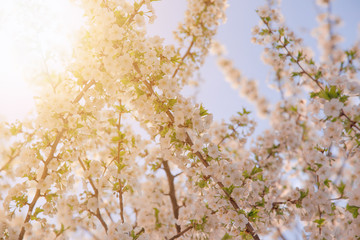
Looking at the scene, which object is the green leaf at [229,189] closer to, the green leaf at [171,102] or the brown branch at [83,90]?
the green leaf at [171,102]

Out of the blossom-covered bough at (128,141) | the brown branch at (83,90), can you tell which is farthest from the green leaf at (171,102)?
the brown branch at (83,90)

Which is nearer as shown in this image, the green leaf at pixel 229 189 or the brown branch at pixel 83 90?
the green leaf at pixel 229 189

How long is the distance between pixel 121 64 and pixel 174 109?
845mm

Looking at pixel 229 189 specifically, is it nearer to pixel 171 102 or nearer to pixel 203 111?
pixel 203 111

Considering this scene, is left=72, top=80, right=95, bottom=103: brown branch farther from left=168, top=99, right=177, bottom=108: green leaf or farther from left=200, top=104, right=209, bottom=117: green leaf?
left=200, top=104, right=209, bottom=117: green leaf

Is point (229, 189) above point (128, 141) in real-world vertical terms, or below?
below

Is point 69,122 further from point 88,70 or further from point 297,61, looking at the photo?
point 297,61

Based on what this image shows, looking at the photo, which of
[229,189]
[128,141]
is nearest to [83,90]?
[128,141]

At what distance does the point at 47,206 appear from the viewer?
9.83 ft

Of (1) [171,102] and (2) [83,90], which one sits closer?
(1) [171,102]

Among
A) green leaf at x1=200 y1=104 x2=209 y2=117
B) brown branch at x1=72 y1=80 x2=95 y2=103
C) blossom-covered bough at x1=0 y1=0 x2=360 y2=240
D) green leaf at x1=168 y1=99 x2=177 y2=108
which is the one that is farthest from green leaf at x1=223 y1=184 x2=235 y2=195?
brown branch at x1=72 y1=80 x2=95 y2=103

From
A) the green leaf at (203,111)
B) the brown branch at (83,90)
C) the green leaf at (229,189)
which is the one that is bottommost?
the green leaf at (229,189)

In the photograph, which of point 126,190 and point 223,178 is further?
point 126,190

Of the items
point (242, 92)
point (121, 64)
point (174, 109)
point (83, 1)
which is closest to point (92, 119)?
point (121, 64)
